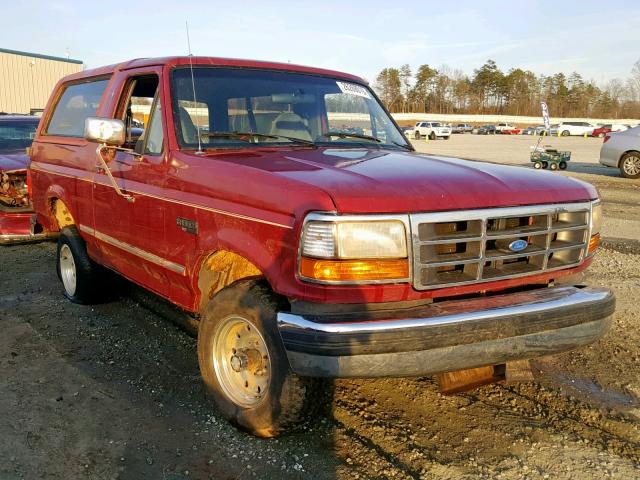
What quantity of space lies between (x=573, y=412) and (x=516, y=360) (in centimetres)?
88

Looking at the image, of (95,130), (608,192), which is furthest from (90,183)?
(608,192)

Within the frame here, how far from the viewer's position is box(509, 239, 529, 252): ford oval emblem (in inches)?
120

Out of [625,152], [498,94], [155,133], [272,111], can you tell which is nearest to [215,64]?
[272,111]

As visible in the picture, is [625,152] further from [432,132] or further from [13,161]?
[432,132]

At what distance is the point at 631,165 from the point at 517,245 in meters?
15.0

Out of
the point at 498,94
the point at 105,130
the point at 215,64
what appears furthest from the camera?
the point at 498,94

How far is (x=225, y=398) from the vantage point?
10.9 ft

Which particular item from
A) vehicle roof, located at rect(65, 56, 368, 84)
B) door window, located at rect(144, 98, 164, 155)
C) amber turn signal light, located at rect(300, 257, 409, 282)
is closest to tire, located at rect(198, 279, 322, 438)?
amber turn signal light, located at rect(300, 257, 409, 282)

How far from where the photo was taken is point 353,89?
4.75 metres

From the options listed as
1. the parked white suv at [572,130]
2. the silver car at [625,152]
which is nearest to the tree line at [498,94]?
the parked white suv at [572,130]

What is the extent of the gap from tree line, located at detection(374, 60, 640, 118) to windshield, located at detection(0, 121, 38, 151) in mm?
97428

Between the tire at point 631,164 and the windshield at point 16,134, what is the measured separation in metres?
14.5

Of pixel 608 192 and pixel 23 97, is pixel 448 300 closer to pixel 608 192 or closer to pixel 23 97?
pixel 608 192

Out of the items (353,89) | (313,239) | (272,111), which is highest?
(353,89)
